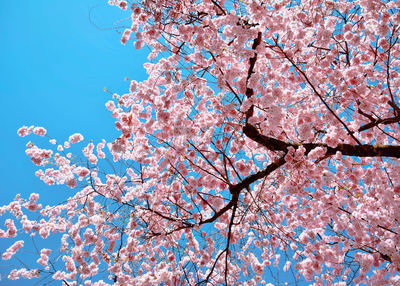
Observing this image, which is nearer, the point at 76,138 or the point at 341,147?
the point at 341,147

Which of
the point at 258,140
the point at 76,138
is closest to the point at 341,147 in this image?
the point at 258,140

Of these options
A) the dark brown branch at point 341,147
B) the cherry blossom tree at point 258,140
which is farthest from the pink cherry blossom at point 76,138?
the dark brown branch at point 341,147

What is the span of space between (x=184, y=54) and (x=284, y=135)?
219 centimetres

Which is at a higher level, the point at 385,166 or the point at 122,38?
the point at 122,38

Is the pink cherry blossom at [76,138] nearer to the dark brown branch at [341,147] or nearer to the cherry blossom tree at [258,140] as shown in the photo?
the cherry blossom tree at [258,140]

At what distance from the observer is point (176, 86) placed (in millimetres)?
3771

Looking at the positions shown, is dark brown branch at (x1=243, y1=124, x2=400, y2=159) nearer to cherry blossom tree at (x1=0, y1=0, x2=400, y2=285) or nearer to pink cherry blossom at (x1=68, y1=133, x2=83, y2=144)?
cherry blossom tree at (x1=0, y1=0, x2=400, y2=285)

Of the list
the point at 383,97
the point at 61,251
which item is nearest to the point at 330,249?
the point at 383,97

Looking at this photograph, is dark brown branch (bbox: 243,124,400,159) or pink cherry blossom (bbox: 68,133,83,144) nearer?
dark brown branch (bbox: 243,124,400,159)

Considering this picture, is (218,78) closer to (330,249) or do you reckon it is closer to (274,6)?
(274,6)

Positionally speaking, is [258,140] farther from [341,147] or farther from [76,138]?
[76,138]

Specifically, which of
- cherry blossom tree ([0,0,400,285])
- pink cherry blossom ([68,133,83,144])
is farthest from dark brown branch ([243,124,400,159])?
pink cherry blossom ([68,133,83,144])

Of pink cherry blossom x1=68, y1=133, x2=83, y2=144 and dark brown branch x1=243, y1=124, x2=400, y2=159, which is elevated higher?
pink cherry blossom x1=68, y1=133, x2=83, y2=144

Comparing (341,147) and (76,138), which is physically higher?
(76,138)
